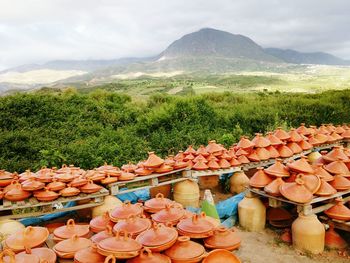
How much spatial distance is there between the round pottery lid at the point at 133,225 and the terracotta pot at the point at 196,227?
0.33 metres

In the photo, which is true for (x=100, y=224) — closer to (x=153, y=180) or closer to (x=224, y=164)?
(x=153, y=180)

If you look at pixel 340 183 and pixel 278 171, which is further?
pixel 278 171

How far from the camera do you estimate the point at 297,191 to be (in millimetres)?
4270

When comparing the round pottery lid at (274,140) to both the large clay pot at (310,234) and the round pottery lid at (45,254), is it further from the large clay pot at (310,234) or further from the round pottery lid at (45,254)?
the round pottery lid at (45,254)

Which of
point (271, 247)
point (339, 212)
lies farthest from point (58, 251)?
point (339, 212)

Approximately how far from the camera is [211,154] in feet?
19.5

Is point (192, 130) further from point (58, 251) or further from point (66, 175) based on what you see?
point (58, 251)

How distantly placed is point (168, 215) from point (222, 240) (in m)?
0.65

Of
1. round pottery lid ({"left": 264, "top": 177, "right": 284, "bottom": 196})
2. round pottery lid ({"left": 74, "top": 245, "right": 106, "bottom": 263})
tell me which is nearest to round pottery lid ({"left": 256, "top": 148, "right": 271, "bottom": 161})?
round pottery lid ({"left": 264, "top": 177, "right": 284, "bottom": 196})

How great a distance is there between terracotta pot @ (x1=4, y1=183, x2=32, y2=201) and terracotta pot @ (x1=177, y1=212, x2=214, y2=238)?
2237mm

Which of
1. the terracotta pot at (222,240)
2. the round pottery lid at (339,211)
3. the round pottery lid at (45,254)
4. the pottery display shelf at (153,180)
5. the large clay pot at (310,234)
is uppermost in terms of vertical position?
the round pottery lid at (45,254)

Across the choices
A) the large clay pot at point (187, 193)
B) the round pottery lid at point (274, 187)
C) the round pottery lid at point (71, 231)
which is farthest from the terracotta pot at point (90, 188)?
the round pottery lid at point (274, 187)

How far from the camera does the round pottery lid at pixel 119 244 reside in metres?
2.75

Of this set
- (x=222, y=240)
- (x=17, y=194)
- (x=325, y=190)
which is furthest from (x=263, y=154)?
(x=17, y=194)
